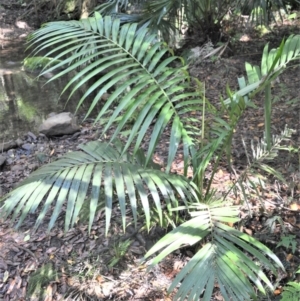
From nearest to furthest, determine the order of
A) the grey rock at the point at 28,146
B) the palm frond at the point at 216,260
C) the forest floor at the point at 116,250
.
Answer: the palm frond at the point at 216,260, the forest floor at the point at 116,250, the grey rock at the point at 28,146

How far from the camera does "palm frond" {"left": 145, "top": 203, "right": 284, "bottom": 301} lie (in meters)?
1.44

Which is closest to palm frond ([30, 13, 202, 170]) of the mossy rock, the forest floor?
the forest floor

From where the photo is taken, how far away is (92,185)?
1764 millimetres

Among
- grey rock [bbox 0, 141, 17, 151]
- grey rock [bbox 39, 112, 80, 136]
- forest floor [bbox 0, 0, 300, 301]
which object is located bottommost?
forest floor [bbox 0, 0, 300, 301]

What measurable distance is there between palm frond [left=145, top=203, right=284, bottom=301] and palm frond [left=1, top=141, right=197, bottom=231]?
6.1 inches

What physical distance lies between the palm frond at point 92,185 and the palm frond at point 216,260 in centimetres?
15

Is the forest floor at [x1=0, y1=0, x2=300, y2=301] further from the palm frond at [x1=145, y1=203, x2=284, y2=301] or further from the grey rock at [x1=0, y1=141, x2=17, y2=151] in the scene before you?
the grey rock at [x1=0, y1=141, x2=17, y2=151]

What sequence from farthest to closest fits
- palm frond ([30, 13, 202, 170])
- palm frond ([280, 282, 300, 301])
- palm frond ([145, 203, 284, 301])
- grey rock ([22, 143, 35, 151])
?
grey rock ([22, 143, 35, 151]) < palm frond ([30, 13, 202, 170]) < palm frond ([280, 282, 300, 301]) < palm frond ([145, 203, 284, 301])

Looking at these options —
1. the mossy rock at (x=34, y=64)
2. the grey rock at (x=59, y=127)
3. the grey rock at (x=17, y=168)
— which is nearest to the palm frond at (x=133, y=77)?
the grey rock at (x=17, y=168)

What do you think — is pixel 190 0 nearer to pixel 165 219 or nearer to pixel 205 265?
pixel 165 219

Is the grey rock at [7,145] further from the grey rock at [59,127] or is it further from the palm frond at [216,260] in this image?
the palm frond at [216,260]

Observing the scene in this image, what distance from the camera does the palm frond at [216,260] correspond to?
1442mm

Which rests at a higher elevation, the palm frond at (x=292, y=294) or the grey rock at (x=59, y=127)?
the grey rock at (x=59, y=127)

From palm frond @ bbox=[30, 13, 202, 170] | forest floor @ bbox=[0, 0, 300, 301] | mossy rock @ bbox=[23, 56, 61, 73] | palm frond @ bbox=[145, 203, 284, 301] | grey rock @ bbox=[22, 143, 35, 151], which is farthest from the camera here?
mossy rock @ bbox=[23, 56, 61, 73]
